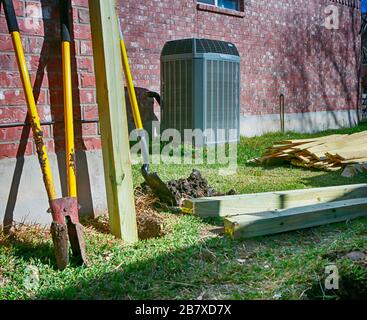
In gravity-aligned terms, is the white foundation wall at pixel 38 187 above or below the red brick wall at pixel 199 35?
below

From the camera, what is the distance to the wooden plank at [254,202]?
4234mm

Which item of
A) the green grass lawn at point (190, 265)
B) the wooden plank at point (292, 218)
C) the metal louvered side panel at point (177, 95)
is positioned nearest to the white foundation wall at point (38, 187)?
the green grass lawn at point (190, 265)

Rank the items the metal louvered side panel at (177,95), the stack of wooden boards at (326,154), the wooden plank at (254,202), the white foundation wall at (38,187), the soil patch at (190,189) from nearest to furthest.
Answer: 1. the white foundation wall at (38,187)
2. the wooden plank at (254,202)
3. the soil patch at (190,189)
4. the stack of wooden boards at (326,154)
5. the metal louvered side panel at (177,95)

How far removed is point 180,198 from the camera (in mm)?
4664

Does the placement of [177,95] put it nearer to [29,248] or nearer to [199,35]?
[199,35]

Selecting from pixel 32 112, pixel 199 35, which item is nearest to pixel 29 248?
pixel 32 112

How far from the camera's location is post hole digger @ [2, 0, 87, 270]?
3.06 meters

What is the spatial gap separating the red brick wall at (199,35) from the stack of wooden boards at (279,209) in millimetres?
1127

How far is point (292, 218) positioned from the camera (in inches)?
152

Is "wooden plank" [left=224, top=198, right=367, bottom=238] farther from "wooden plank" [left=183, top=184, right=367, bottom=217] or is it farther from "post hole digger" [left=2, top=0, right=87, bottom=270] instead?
"post hole digger" [left=2, top=0, right=87, bottom=270]

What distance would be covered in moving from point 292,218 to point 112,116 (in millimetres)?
1588

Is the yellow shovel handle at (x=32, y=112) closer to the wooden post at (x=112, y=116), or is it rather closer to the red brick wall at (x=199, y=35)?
the red brick wall at (x=199, y=35)

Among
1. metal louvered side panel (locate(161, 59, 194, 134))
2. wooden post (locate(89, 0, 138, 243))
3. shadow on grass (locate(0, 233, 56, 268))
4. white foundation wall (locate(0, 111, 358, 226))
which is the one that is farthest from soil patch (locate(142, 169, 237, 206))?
metal louvered side panel (locate(161, 59, 194, 134))
